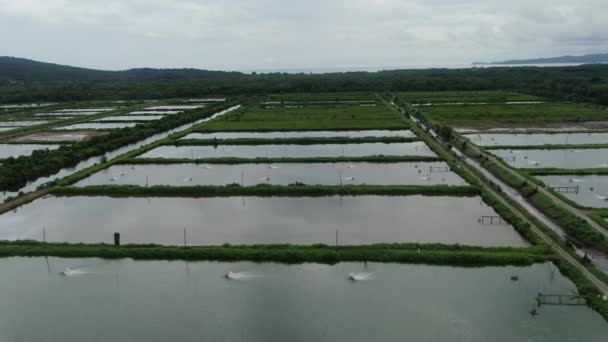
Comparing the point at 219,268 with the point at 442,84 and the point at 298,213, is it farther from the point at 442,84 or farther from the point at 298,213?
the point at 442,84

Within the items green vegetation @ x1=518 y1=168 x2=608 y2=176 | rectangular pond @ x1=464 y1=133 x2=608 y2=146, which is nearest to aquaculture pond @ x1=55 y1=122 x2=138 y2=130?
rectangular pond @ x1=464 y1=133 x2=608 y2=146

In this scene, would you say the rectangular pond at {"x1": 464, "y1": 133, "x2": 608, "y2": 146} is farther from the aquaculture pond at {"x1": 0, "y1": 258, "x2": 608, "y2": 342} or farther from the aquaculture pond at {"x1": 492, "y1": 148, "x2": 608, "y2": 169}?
the aquaculture pond at {"x1": 0, "y1": 258, "x2": 608, "y2": 342}

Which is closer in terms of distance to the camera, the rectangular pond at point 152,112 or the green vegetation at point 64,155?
the green vegetation at point 64,155

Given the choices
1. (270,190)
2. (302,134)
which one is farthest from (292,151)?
(270,190)

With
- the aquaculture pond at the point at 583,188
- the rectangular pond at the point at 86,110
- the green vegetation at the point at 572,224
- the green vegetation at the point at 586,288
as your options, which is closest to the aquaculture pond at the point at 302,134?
the aquaculture pond at the point at 583,188

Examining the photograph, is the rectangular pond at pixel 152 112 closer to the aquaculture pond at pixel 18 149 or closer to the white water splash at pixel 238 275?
the aquaculture pond at pixel 18 149
